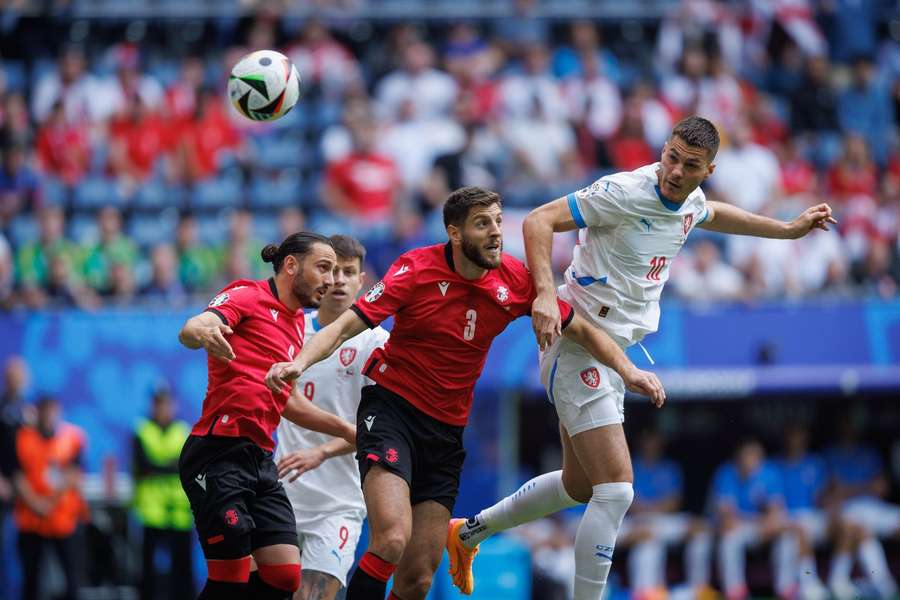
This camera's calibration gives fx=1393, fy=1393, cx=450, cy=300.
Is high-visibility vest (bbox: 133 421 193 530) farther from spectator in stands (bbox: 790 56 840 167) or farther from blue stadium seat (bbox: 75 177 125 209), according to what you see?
spectator in stands (bbox: 790 56 840 167)

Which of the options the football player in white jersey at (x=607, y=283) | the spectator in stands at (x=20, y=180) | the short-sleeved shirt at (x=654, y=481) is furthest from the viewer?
the spectator in stands at (x=20, y=180)

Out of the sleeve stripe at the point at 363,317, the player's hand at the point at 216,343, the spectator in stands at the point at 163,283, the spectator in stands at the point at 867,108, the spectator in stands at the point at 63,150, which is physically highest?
the spectator in stands at the point at 867,108

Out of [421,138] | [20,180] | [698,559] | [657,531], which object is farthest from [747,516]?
[20,180]

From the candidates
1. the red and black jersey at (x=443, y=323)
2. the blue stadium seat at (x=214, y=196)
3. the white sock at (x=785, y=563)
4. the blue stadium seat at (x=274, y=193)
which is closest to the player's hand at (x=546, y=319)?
the red and black jersey at (x=443, y=323)

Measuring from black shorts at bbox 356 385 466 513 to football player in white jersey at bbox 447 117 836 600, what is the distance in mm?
742

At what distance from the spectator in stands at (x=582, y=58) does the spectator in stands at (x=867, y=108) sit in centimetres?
327

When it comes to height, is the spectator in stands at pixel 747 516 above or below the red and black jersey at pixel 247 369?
below

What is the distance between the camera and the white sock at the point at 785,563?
51.7 ft

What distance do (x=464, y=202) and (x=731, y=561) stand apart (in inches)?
356

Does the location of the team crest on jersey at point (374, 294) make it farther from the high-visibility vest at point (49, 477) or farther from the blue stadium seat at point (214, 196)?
the blue stadium seat at point (214, 196)

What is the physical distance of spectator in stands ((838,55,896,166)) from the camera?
782 inches

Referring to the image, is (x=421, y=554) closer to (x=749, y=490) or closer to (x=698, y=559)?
(x=698, y=559)

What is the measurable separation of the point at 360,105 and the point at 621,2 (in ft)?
17.9

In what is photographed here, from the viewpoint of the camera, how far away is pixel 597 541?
8.09 m
